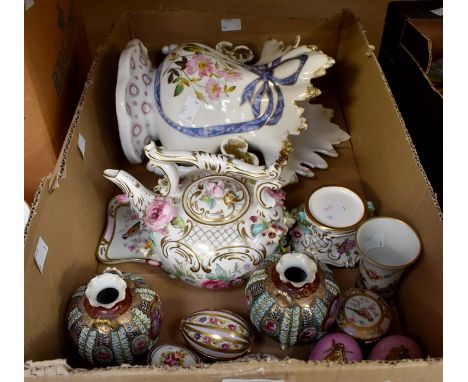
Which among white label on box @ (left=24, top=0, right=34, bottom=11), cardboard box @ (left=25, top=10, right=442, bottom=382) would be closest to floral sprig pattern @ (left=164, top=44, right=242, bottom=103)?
cardboard box @ (left=25, top=10, right=442, bottom=382)

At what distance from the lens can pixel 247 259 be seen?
89 centimetres

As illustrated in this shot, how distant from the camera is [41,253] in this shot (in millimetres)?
804

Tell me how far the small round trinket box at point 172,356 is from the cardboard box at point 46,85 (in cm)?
41

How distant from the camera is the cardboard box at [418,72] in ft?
3.74

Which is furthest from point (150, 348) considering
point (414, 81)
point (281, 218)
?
point (414, 81)

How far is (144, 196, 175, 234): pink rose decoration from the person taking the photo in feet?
2.85

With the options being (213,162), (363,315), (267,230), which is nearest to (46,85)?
(213,162)

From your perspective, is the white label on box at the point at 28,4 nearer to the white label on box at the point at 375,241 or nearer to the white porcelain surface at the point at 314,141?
the white porcelain surface at the point at 314,141

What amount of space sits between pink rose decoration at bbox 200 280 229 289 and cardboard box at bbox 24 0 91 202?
14.3 inches

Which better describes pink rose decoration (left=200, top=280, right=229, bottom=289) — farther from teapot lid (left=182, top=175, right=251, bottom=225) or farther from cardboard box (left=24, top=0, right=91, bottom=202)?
cardboard box (left=24, top=0, right=91, bottom=202)

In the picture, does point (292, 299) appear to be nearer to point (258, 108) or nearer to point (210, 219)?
point (210, 219)

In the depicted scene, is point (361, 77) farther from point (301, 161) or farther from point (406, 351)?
point (406, 351)

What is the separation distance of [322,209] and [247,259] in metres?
0.21

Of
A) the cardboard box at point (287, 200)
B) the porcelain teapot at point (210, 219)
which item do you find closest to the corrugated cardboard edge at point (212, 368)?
the cardboard box at point (287, 200)
